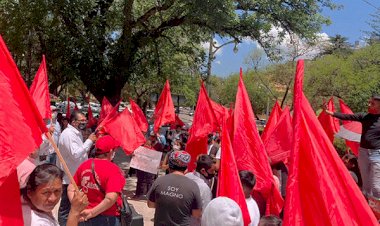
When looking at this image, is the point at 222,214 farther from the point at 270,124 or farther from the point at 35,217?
the point at 270,124

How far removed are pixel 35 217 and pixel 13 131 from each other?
538 millimetres

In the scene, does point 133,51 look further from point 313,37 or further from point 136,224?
point 136,224

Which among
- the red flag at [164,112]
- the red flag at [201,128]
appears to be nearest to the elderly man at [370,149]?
the red flag at [201,128]

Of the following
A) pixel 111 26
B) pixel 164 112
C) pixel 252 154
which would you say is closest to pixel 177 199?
pixel 252 154

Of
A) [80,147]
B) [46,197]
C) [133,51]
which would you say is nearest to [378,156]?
[80,147]

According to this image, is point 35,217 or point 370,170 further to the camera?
point 370,170

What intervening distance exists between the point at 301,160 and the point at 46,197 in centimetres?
164

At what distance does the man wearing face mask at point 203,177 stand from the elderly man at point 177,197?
13 centimetres

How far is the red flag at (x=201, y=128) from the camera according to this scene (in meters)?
7.81

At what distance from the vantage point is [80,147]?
6406 mm

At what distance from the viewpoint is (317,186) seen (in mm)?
3105

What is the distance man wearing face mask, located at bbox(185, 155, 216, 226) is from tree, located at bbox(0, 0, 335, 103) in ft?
25.8

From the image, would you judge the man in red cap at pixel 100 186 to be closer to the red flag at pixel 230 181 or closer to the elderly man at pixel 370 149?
the red flag at pixel 230 181

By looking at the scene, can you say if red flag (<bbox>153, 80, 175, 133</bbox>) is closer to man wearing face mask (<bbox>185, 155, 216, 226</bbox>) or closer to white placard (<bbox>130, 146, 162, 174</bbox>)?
white placard (<bbox>130, 146, 162, 174</bbox>)
